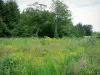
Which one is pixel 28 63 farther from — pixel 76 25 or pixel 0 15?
pixel 76 25

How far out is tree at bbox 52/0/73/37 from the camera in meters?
30.8

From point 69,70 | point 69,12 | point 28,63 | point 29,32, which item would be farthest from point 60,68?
point 69,12

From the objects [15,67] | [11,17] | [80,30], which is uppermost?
[11,17]

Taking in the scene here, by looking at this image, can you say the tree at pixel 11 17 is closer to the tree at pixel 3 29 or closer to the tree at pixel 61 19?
the tree at pixel 3 29

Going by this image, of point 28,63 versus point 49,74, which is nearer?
point 49,74

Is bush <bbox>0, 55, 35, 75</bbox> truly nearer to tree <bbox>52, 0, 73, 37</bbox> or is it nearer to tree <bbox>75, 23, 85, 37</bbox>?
tree <bbox>52, 0, 73, 37</bbox>

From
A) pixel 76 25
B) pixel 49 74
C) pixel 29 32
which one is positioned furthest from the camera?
pixel 76 25

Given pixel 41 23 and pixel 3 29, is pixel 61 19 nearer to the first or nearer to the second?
pixel 41 23

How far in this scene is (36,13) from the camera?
101 ft

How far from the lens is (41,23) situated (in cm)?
3038

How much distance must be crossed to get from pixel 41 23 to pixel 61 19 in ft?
11.1

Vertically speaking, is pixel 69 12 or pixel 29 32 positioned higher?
pixel 69 12

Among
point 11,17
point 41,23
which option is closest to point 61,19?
point 41,23

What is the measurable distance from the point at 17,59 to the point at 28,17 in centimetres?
2635
